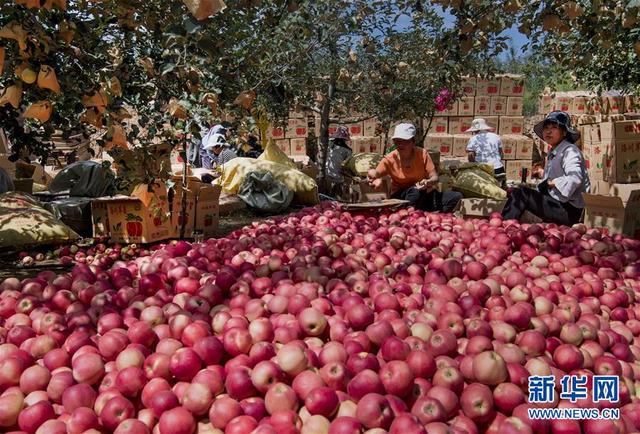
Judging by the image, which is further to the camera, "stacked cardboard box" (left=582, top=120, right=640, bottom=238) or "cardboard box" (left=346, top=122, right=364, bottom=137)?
"cardboard box" (left=346, top=122, right=364, bottom=137)

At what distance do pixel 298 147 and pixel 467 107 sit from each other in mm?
5558

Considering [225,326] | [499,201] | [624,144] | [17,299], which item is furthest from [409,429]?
[624,144]

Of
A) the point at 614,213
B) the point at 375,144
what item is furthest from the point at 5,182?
the point at 375,144

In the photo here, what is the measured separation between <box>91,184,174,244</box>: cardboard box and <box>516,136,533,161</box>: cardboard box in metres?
11.5

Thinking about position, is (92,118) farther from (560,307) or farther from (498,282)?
(560,307)

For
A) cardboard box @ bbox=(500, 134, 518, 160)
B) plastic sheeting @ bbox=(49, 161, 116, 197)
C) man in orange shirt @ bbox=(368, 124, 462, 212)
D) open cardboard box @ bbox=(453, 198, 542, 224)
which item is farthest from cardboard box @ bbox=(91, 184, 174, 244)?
cardboard box @ bbox=(500, 134, 518, 160)

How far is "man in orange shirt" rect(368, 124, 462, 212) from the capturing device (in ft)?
A: 22.4

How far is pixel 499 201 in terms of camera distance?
6.16 metres

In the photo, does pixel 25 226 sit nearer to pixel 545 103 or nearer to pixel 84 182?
pixel 84 182

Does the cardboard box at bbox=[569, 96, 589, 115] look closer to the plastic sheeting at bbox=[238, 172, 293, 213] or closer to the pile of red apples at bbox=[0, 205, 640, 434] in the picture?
the plastic sheeting at bbox=[238, 172, 293, 213]

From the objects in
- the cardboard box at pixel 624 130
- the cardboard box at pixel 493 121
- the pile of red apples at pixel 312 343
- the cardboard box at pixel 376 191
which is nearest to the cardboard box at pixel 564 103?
the cardboard box at pixel 493 121

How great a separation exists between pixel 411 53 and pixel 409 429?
9.88 metres

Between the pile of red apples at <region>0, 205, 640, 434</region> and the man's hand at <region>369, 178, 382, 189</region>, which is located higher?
the man's hand at <region>369, 178, 382, 189</region>

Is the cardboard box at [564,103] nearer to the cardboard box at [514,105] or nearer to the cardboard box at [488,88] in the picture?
the cardboard box at [514,105]
